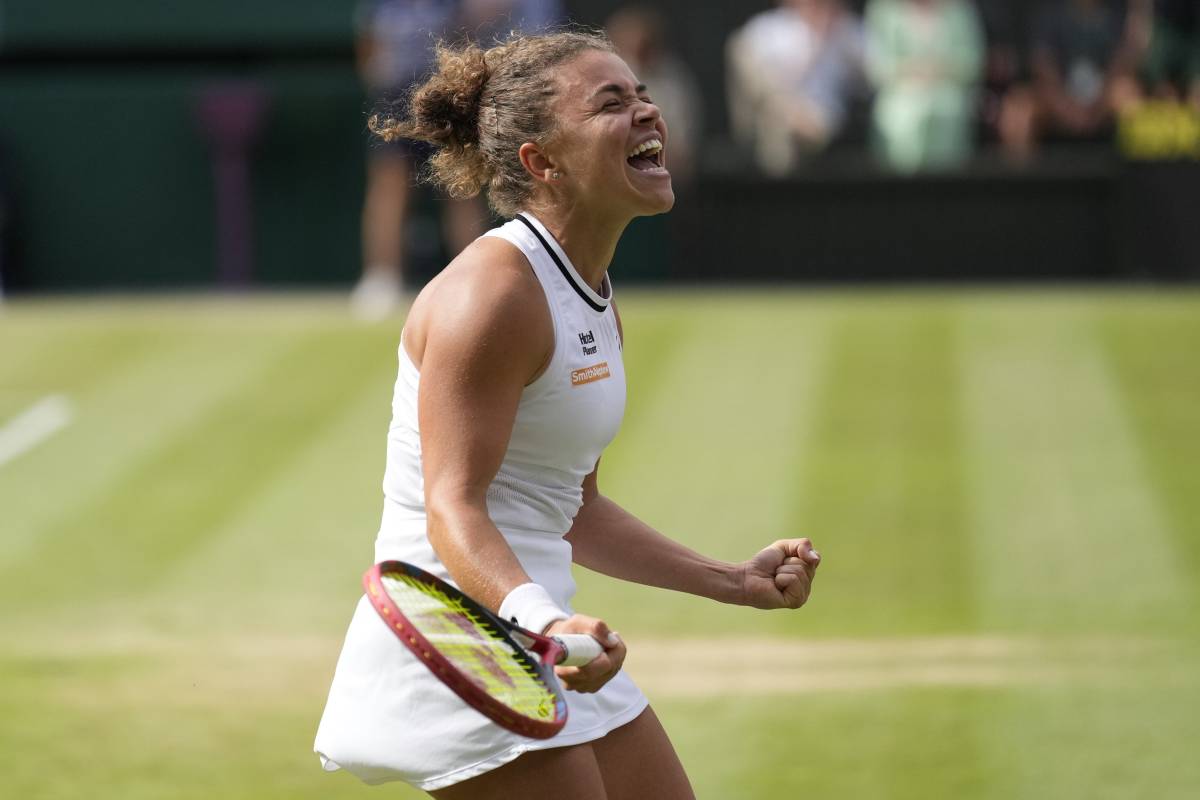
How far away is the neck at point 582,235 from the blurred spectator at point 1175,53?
408 inches

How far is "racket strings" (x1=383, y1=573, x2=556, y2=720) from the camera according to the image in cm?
302

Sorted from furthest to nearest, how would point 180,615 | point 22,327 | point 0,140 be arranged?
point 0,140 < point 22,327 < point 180,615

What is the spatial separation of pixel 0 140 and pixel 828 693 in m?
9.90

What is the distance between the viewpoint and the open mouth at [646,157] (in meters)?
3.52

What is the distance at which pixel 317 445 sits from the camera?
1006cm

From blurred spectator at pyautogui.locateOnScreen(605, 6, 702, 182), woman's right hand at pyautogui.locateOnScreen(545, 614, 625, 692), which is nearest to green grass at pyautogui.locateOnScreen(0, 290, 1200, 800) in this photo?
blurred spectator at pyautogui.locateOnScreen(605, 6, 702, 182)

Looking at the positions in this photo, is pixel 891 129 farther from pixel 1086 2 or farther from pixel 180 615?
pixel 180 615

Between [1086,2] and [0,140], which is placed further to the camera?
[0,140]

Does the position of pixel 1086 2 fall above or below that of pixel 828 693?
above

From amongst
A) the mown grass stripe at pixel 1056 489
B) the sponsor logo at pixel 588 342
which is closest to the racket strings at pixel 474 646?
the sponsor logo at pixel 588 342

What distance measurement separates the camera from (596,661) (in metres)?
3.02

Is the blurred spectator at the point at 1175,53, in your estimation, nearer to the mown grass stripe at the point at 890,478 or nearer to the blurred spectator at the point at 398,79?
the mown grass stripe at the point at 890,478

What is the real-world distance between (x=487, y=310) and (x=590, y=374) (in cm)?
26

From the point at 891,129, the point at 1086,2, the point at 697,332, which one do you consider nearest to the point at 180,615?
the point at 697,332
